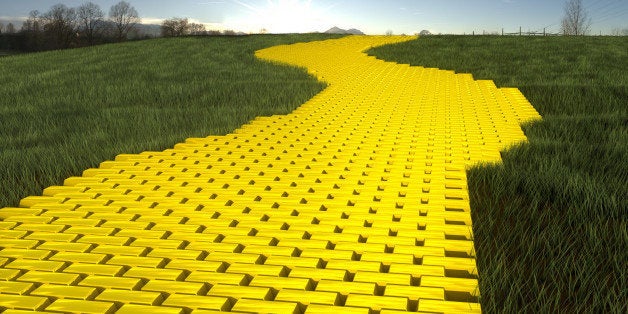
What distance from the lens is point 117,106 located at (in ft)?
31.6

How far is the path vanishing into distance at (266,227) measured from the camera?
2295 millimetres

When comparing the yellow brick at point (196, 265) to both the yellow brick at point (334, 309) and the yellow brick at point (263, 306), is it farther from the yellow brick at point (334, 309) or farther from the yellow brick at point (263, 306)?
the yellow brick at point (334, 309)

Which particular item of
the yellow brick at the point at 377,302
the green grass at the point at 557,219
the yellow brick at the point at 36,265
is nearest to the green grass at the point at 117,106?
the yellow brick at the point at 36,265

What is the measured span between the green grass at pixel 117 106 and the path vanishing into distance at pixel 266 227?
62 cm

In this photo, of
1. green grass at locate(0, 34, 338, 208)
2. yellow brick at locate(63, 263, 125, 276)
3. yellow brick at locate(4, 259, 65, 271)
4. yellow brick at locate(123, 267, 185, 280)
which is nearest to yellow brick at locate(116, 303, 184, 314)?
yellow brick at locate(123, 267, 185, 280)

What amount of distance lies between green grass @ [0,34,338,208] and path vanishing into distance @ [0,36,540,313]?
0.62m

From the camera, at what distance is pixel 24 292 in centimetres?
238

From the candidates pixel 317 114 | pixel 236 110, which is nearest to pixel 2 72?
pixel 236 110

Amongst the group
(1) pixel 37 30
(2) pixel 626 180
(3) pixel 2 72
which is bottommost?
(2) pixel 626 180

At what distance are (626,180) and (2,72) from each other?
1764 cm

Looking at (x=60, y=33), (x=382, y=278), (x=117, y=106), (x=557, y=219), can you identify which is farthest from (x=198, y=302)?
(x=60, y=33)

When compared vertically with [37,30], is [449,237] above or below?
below

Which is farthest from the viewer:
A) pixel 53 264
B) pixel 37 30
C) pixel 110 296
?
pixel 37 30

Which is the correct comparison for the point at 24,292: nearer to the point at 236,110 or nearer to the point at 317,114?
the point at 317,114
